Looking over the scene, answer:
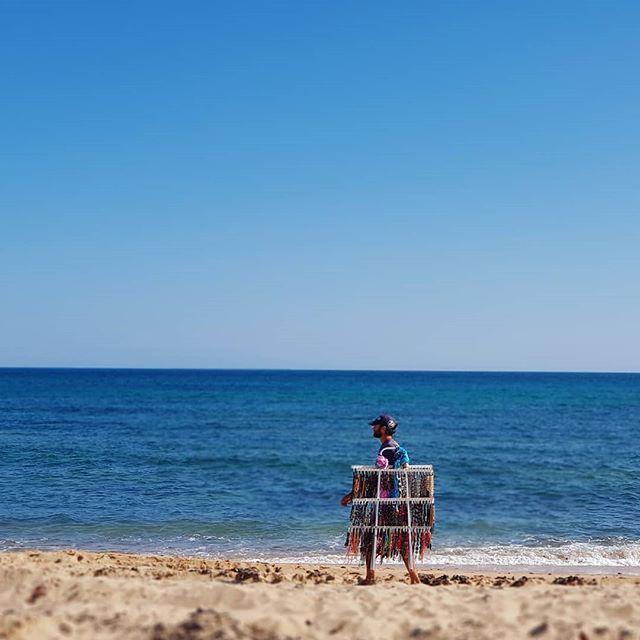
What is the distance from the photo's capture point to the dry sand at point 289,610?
6.14 metres

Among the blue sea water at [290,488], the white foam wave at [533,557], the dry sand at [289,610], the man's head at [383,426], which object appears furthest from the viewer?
the blue sea water at [290,488]

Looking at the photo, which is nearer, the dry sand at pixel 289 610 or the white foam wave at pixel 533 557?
the dry sand at pixel 289 610

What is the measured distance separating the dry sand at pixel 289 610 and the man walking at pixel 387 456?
101cm

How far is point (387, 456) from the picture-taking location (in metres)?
9.37

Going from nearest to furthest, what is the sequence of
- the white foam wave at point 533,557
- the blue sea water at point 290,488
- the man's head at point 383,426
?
the man's head at point 383,426 < the white foam wave at point 533,557 < the blue sea water at point 290,488

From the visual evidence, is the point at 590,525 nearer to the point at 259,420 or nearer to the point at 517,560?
the point at 517,560

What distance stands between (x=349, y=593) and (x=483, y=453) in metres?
22.0

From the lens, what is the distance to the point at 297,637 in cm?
608

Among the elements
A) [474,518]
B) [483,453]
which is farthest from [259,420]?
[474,518]

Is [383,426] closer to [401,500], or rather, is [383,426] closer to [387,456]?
[387,456]

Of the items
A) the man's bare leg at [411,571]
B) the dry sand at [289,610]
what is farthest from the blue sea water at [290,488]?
the dry sand at [289,610]

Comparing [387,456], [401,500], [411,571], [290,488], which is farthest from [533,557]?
[290,488]

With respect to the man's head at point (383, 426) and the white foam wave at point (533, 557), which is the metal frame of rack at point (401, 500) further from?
the white foam wave at point (533, 557)

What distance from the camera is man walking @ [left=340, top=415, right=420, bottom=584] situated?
9.13 metres
